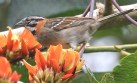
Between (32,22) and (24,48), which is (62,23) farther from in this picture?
(24,48)

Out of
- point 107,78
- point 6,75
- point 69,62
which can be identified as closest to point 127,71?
point 107,78

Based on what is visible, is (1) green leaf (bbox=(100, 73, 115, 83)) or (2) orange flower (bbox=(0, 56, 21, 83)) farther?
(1) green leaf (bbox=(100, 73, 115, 83))

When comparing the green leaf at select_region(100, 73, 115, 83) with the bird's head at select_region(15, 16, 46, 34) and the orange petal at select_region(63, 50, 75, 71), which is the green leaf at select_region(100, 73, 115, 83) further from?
the bird's head at select_region(15, 16, 46, 34)

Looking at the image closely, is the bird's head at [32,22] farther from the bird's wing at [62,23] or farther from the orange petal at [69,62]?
the orange petal at [69,62]

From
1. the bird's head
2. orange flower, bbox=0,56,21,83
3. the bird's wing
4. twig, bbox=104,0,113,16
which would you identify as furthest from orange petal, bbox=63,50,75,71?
the bird's wing

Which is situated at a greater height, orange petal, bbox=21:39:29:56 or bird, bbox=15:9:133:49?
Result: orange petal, bbox=21:39:29:56

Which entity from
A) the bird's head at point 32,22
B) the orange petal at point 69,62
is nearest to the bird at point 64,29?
the bird's head at point 32,22
